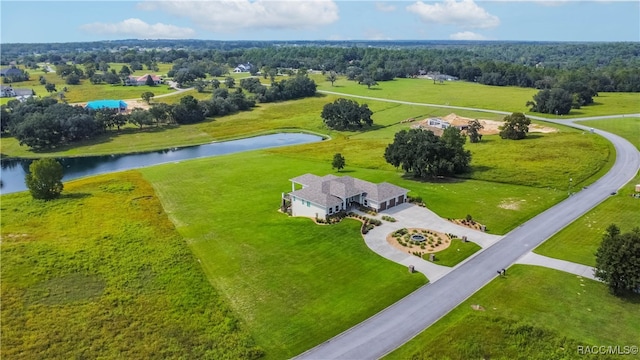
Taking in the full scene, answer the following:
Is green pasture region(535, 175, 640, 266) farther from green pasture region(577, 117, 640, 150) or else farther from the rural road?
green pasture region(577, 117, 640, 150)

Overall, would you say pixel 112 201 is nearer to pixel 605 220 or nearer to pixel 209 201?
pixel 209 201

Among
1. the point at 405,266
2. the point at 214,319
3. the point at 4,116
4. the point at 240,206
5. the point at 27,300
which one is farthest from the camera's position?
the point at 4,116

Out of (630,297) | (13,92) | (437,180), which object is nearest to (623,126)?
(437,180)

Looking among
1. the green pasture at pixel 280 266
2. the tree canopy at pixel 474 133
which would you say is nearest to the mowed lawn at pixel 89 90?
the green pasture at pixel 280 266

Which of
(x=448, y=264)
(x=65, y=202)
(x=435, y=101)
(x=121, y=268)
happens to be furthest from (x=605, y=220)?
(x=435, y=101)

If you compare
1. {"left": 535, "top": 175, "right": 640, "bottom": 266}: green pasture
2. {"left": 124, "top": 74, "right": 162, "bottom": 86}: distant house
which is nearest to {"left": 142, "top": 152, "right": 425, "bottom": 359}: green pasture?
{"left": 535, "top": 175, "right": 640, "bottom": 266}: green pasture

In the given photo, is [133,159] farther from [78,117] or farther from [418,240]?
[418,240]
